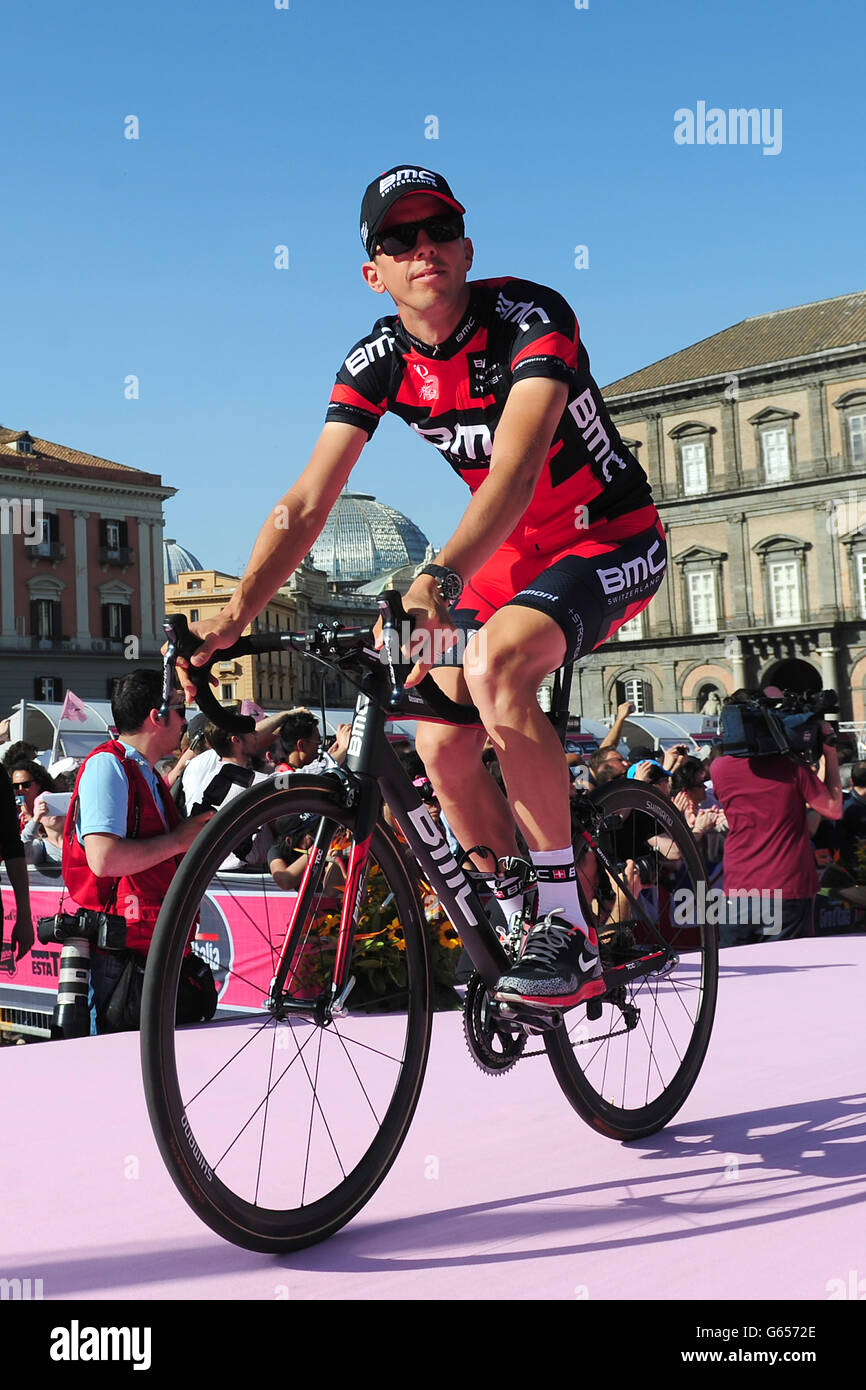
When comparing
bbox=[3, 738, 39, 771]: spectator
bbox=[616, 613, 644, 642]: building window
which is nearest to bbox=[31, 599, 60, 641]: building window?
bbox=[616, 613, 644, 642]: building window

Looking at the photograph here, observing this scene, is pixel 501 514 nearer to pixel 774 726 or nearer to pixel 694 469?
pixel 774 726

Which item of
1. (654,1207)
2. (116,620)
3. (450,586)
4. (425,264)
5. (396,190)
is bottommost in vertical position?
(654,1207)

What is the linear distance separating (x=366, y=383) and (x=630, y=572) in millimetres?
764

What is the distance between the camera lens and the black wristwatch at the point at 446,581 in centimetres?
261

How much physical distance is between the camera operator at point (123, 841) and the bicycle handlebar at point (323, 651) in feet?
6.75

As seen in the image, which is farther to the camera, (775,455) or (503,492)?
(775,455)

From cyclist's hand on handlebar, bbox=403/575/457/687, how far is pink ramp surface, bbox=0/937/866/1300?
106 cm

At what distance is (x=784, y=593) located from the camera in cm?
5978

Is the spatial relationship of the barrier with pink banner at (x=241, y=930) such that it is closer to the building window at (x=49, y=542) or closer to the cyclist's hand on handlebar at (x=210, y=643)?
the cyclist's hand on handlebar at (x=210, y=643)

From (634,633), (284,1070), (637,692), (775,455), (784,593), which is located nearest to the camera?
(284,1070)

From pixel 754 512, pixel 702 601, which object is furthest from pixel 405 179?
pixel 702 601

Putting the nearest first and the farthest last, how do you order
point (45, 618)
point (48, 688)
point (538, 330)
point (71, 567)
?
point (538, 330) → point (48, 688) → point (45, 618) → point (71, 567)

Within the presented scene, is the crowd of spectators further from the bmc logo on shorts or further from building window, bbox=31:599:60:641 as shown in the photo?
building window, bbox=31:599:60:641

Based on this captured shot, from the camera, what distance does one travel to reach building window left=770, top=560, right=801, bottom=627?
195 ft
